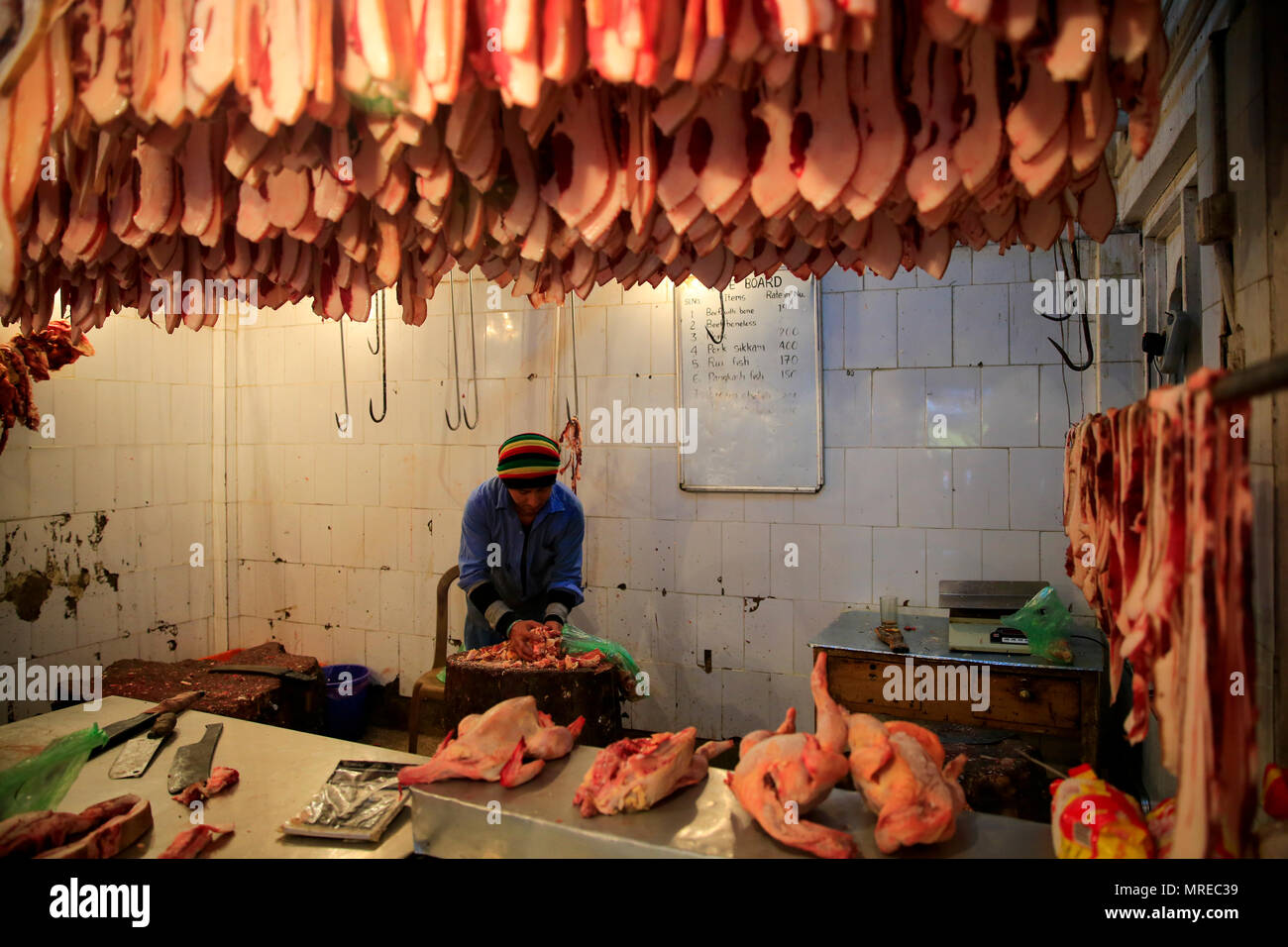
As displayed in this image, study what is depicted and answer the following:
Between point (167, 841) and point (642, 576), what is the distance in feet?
11.4

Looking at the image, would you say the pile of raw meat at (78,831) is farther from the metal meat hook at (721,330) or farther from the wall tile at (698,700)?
the metal meat hook at (721,330)

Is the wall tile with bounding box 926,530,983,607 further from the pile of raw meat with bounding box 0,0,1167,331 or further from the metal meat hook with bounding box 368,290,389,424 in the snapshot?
the metal meat hook with bounding box 368,290,389,424

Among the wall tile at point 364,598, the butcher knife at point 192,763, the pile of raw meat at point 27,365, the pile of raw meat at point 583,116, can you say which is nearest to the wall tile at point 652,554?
the wall tile at point 364,598

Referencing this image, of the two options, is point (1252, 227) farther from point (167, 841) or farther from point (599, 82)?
point (167, 841)

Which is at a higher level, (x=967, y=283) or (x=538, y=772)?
(x=967, y=283)

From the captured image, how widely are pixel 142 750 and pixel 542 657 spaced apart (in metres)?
1.70

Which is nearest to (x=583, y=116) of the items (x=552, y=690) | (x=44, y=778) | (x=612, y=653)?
(x=44, y=778)

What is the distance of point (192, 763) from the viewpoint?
229 cm

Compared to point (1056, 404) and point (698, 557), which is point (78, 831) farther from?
point (1056, 404)

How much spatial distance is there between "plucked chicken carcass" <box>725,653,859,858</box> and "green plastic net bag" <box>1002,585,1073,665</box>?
2353 mm

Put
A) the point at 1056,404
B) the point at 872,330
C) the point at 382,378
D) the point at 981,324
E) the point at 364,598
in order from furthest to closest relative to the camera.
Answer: the point at 364,598 < the point at 382,378 < the point at 872,330 < the point at 981,324 < the point at 1056,404

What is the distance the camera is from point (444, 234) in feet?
5.61

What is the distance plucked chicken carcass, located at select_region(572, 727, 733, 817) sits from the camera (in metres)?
1.65

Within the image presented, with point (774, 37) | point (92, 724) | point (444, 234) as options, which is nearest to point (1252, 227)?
point (774, 37)
